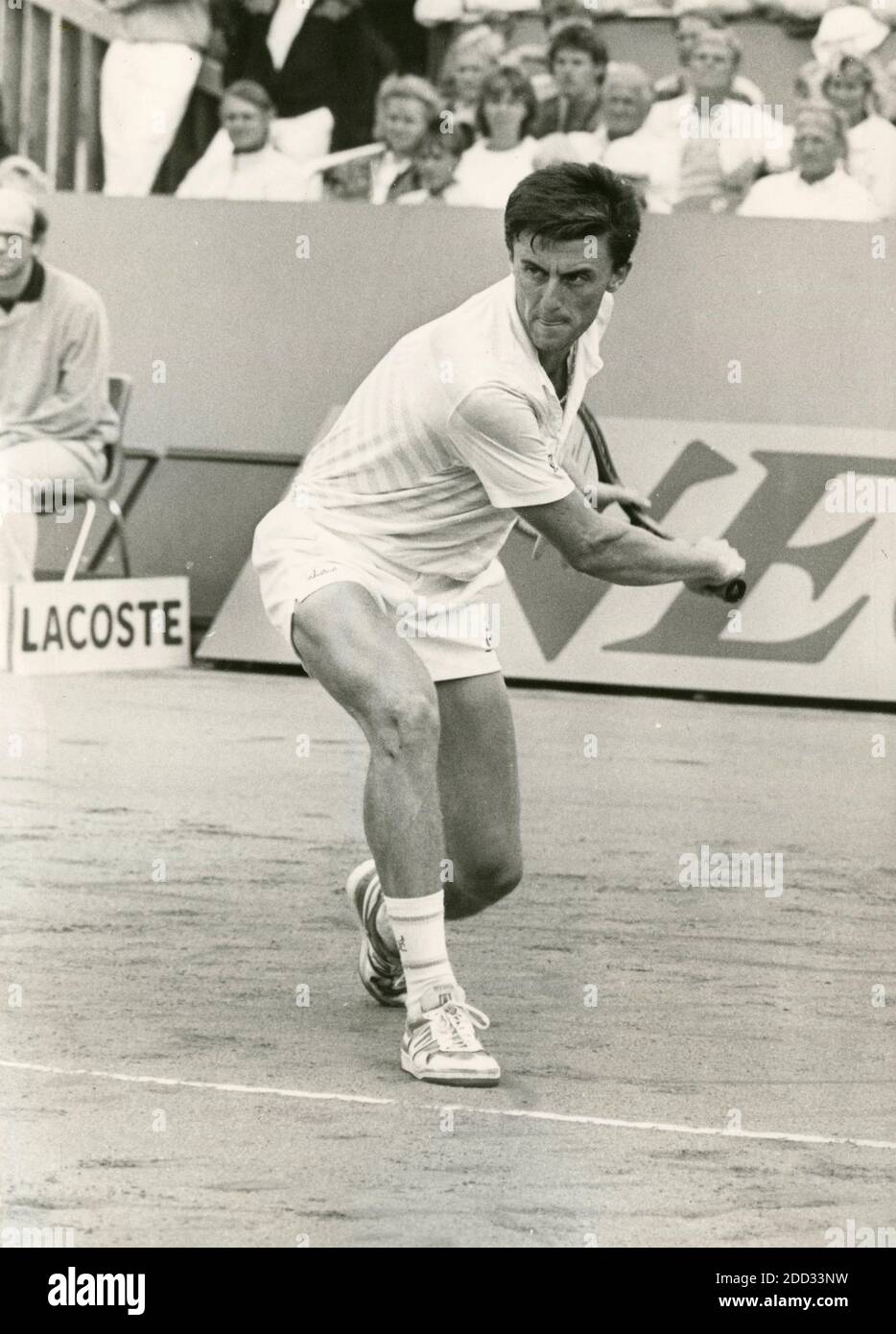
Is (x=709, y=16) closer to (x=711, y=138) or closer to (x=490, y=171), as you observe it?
(x=711, y=138)

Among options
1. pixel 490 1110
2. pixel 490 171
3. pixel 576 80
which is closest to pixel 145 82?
pixel 490 171

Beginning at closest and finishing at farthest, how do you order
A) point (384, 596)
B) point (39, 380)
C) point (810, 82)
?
point (384, 596) < point (810, 82) < point (39, 380)

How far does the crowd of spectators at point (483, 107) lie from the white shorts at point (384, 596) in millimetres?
8246

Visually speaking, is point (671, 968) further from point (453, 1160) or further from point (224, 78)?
point (224, 78)

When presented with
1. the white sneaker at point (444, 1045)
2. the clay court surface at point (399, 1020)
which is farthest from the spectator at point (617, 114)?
the white sneaker at point (444, 1045)

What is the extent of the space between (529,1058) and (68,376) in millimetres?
8975

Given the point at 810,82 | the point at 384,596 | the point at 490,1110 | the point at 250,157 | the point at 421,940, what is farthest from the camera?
the point at 250,157

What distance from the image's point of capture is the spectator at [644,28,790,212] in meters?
12.6

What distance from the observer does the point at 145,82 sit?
47.5 feet

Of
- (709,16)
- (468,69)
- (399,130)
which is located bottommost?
(399,130)

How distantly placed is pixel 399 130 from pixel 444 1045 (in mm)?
9715

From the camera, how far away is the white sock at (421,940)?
470cm

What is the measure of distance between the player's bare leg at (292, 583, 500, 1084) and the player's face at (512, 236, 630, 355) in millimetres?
723

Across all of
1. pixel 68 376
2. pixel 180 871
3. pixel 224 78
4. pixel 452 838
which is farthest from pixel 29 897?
pixel 224 78
